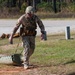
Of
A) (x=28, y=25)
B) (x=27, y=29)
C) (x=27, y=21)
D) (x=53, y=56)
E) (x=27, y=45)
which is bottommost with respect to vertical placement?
(x=53, y=56)

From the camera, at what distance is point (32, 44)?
392 inches

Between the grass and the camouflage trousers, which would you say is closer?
the grass

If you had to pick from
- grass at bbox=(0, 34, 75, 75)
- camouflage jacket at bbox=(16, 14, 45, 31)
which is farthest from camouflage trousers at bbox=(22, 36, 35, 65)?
grass at bbox=(0, 34, 75, 75)

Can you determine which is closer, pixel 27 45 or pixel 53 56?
pixel 27 45

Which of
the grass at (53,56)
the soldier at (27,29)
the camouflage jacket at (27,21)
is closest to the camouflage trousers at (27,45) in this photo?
the soldier at (27,29)

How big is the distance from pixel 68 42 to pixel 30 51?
4.75 meters

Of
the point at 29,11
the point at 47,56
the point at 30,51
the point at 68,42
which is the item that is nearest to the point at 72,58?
the point at 47,56

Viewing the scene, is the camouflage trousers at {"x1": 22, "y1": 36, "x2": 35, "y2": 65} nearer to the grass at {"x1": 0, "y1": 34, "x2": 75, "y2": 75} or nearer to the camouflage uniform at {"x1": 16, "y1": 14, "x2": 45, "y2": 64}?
the camouflage uniform at {"x1": 16, "y1": 14, "x2": 45, "y2": 64}

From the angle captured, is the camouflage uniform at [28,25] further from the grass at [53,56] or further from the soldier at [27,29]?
the grass at [53,56]

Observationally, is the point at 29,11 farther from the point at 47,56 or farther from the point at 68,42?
the point at 68,42

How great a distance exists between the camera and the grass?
9.61 metres

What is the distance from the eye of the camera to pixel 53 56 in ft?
38.0

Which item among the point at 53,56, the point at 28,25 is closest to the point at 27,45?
the point at 28,25

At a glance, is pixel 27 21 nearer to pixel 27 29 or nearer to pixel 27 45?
pixel 27 29
